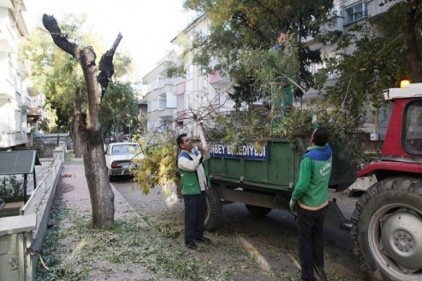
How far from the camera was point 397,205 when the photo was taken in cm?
452

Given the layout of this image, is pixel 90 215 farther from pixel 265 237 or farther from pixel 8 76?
pixel 8 76

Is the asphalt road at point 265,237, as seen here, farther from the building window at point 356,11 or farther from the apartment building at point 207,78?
the building window at point 356,11

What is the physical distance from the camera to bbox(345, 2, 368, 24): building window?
1822cm

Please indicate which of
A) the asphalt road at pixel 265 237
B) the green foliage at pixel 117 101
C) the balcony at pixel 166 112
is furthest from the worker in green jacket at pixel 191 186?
the balcony at pixel 166 112

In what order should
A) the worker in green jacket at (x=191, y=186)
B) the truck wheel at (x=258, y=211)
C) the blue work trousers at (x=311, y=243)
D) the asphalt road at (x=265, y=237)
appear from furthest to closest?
the truck wheel at (x=258, y=211) < the worker in green jacket at (x=191, y=186) < the asphalt road at (x=265, y=237) < the blue work trousers at (x=311, y=243)

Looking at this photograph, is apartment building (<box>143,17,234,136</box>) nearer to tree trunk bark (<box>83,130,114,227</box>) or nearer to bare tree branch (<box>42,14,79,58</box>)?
tree trunk bark (<box>83,130,114,227</box>)

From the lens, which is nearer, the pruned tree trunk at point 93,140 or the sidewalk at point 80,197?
the pruned tree trunk at point 93,140

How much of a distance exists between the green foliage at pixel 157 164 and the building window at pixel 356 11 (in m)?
13.2

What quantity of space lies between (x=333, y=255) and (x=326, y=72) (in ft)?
24.6

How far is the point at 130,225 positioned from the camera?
774 cm

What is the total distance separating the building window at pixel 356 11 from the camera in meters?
18.2

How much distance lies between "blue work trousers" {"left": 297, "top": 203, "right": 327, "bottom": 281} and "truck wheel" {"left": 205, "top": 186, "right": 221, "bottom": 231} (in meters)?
2.73

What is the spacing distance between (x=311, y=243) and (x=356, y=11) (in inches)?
652

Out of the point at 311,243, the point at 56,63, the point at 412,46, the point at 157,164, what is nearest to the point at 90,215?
the point at 157,164
